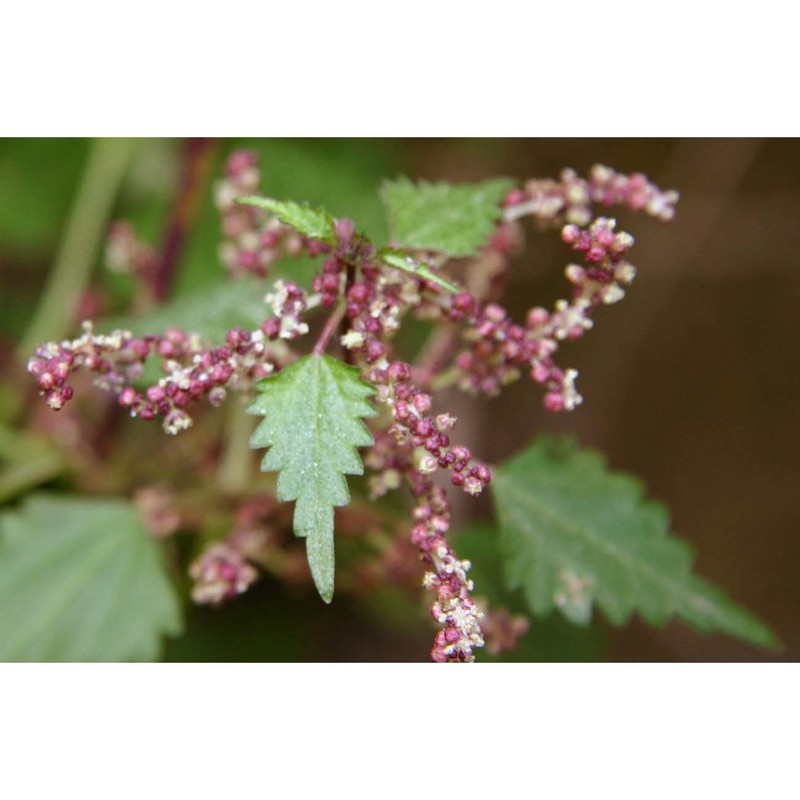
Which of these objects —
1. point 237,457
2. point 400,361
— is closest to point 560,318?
point 400,361

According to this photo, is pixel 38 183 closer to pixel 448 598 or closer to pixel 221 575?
pixel 221 575

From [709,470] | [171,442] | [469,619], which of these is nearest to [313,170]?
[171,442]

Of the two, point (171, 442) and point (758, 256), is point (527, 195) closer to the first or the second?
point (171, 442)

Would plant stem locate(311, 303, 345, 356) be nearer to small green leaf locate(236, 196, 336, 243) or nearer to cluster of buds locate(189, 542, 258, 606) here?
small green leaf locate(236, 196, 336, 243)

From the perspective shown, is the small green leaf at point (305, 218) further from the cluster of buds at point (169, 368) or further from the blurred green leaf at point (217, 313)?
the blurred green leaf at point (217, 313)

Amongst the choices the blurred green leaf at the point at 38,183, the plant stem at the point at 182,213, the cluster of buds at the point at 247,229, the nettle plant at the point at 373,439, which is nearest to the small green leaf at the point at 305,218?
the nettle plant at the point at 373,439

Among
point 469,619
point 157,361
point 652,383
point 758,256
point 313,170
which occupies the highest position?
point 758,256

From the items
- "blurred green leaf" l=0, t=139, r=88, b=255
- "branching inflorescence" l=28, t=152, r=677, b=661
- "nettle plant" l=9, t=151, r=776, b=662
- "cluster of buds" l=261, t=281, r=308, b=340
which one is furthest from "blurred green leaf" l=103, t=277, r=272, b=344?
"blurred green leaf" l=0, t=139, r=88, b=255
